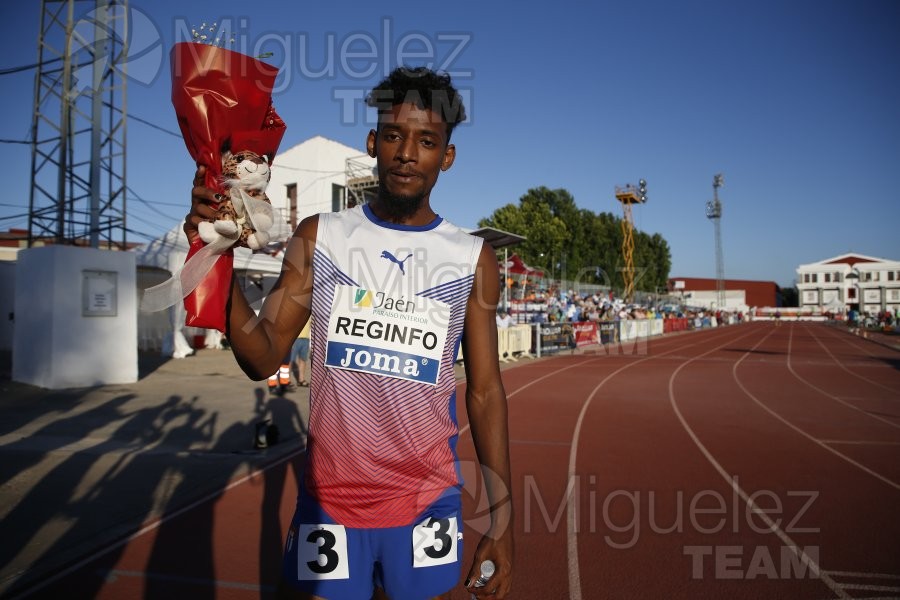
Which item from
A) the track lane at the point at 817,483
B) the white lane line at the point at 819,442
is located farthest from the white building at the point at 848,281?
the track lane at the point at 817,483

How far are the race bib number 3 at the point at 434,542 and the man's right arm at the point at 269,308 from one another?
26.0 inches

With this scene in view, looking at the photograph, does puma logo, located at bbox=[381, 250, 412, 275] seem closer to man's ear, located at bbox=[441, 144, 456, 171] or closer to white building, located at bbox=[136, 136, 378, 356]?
man's ear, located at bbox=[441, 144, 456, 171]

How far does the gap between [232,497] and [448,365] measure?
156 inches

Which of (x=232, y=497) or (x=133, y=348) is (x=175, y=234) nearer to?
(x=133, y=348)

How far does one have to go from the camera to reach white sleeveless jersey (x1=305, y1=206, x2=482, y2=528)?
1.63 m

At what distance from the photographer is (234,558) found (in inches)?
149

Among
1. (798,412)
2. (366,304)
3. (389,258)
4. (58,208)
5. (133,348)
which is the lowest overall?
(798,412)

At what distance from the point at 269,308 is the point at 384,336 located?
35 cm

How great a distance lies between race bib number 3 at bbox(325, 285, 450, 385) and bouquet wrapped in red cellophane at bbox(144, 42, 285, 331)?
41 centimetres

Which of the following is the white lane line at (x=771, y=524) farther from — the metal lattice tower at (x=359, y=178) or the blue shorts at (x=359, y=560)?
the metal lattice tower at (x=359, y=178)

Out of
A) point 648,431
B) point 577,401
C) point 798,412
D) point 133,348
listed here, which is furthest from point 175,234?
point 798,412

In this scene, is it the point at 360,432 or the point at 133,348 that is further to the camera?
the point at 133,348

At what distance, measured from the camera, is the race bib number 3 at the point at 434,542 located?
165cm

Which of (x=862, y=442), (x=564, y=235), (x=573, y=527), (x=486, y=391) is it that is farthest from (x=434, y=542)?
(x=564, y=235)
